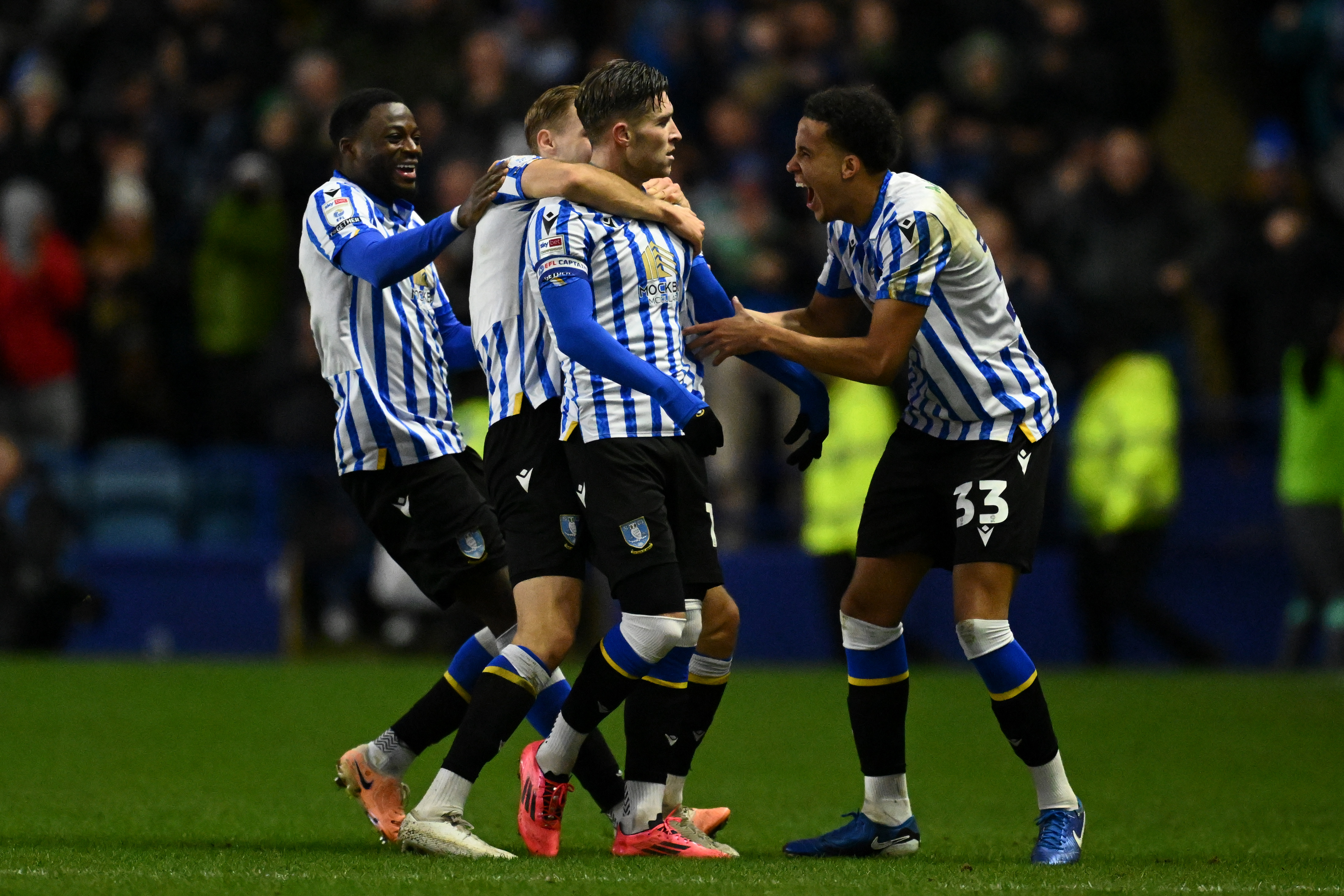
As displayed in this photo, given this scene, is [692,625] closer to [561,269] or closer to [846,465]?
[561,269]

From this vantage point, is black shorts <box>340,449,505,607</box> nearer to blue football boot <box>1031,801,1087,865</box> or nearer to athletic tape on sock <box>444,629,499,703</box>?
athletic tape on sock <box>444,629,499,703</box>

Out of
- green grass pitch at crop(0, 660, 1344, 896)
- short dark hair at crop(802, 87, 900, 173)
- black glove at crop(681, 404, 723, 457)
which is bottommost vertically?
green grass pitch at crop(0, 660, 1344, 896)

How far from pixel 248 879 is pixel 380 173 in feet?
7.62

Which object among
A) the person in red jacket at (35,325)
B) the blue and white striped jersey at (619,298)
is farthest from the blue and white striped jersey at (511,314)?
the person in red jacket at (35,325)

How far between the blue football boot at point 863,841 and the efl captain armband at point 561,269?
1826 mm

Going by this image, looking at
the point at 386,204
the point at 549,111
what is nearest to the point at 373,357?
Answer: the point at 386,204

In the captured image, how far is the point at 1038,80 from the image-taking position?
13.5 metres

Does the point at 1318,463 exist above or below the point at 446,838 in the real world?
above

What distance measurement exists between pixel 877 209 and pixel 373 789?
233 centimetres

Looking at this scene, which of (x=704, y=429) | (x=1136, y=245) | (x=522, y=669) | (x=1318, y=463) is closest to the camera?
(x=704, y=429)

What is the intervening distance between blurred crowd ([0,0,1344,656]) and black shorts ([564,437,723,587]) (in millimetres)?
6757

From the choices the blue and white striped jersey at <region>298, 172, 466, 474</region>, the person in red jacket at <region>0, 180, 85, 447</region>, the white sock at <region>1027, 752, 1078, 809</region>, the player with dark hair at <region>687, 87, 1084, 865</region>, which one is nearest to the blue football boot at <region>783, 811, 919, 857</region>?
the player with dark hair at <region>687, 87, 1084, 865</region>

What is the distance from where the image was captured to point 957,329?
5.70m

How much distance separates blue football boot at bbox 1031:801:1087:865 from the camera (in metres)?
5.46
